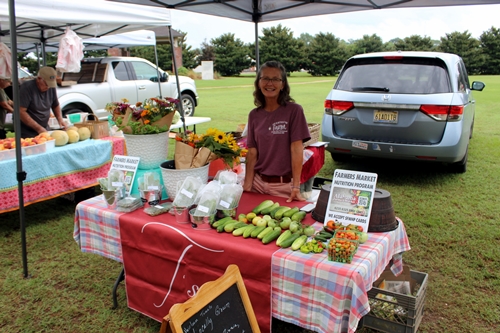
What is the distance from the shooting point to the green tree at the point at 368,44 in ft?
182

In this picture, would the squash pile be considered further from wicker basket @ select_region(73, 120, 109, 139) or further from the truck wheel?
the truck wheel

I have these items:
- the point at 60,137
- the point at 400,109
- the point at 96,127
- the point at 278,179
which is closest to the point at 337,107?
the point at 400,109

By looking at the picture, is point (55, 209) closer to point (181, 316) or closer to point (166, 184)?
point (166, 184)

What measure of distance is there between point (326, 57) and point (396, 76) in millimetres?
45834

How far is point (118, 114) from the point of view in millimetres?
2973

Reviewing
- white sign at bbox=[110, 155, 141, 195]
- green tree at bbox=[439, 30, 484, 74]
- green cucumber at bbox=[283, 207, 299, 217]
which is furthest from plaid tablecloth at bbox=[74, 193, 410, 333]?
green tree at bbox=[439, 30, 484, 74]

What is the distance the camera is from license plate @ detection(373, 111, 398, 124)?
16.9ft

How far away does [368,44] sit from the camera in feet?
184

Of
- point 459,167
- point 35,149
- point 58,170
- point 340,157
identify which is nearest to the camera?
point 35,149

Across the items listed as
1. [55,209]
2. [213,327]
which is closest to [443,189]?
[213,327]

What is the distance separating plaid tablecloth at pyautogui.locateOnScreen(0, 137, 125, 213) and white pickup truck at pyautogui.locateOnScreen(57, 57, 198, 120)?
4558 mm

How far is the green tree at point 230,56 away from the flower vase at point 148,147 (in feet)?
157

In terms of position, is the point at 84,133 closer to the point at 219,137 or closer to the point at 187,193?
the point at 219,137

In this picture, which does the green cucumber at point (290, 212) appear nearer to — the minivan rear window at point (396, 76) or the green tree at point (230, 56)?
the minivan rear window at point (396, 76)
